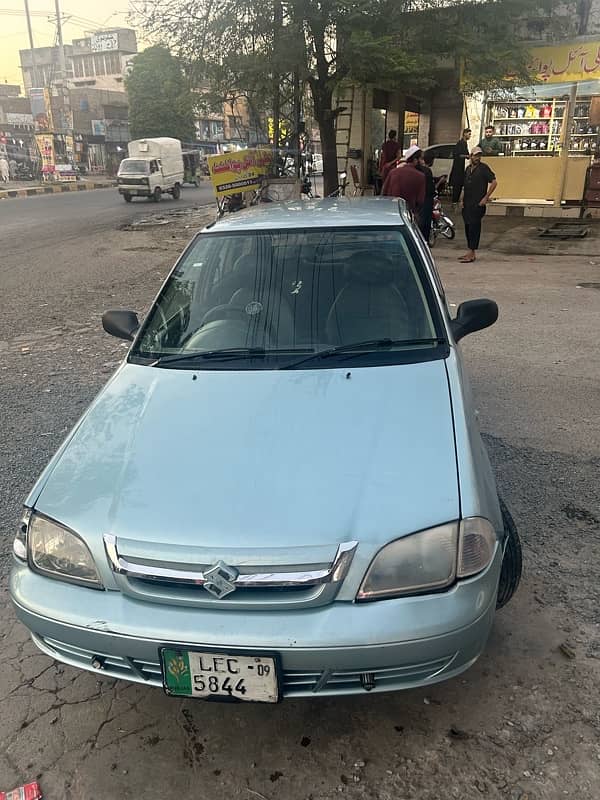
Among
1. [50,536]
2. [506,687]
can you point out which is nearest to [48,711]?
[50,536]

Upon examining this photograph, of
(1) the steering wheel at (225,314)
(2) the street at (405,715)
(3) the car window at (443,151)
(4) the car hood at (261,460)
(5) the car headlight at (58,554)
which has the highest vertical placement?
(3) the car window at (443,151)

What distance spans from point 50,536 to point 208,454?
59 cm

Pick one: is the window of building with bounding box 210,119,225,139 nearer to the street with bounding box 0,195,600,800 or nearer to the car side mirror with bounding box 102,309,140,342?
the car side mirror with bounding box 102,309,140,342

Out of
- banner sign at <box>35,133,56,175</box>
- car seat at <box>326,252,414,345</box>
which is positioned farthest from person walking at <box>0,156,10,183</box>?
car seat at <box>326,252,414,345</box>

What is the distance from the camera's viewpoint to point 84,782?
6.67 ft

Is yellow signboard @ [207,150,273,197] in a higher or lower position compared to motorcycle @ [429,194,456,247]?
higher

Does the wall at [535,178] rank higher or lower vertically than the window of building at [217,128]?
lower

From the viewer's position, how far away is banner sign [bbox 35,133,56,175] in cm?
3997

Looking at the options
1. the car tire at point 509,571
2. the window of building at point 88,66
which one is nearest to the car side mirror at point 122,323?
the car tire at point 509,571

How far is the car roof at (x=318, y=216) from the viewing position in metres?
3.39

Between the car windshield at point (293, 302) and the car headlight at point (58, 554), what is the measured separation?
0.99 metres

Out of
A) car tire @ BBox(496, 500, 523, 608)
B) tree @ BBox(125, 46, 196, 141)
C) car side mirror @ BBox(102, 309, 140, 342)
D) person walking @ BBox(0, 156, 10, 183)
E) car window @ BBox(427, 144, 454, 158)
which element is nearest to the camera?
car tire @ BBox(496, 500, 523, 608)

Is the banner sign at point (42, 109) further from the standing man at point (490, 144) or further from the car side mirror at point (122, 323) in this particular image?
the car side mirror at point (122, 323)

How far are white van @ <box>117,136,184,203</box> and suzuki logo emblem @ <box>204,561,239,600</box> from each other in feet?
84.3
